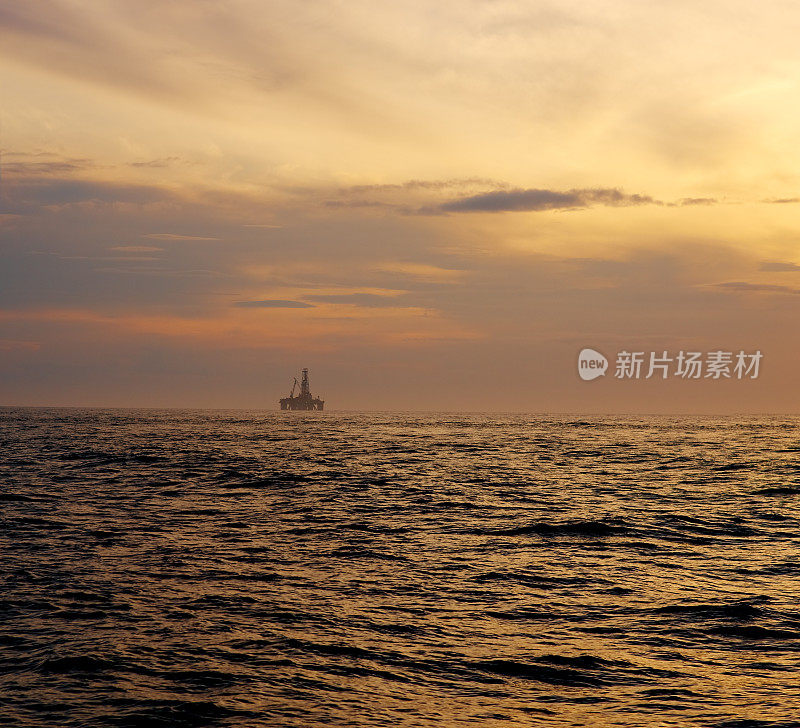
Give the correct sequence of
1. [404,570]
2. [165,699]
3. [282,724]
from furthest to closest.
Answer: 1. [404,570]
2. [165,699]
3. [282,724]

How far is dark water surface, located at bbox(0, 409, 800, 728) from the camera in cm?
1164

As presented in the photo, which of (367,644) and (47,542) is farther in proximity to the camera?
(47,542)

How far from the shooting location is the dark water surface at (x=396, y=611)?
11641 mm

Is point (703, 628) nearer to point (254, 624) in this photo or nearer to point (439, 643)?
point (439, 643)

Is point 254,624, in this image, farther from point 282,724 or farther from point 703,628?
point 703,628

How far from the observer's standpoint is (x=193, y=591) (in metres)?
18.4

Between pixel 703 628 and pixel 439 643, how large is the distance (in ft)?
17.8

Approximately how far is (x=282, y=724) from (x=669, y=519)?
24.6 m

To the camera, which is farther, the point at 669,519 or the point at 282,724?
the point at 669,519

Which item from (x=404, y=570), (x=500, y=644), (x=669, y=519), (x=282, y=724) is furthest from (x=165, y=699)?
(x=669, y=519)

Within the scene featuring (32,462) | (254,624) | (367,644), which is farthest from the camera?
(32,462)

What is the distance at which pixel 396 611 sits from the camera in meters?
16.8

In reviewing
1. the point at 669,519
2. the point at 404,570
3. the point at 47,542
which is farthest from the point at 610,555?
the point at 47,542

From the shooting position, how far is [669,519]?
105 feet
